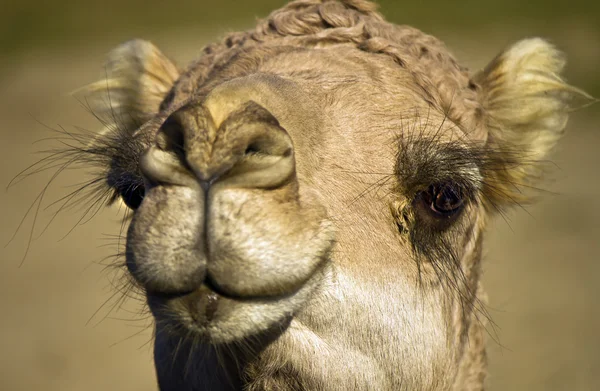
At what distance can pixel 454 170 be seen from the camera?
11.6 ft

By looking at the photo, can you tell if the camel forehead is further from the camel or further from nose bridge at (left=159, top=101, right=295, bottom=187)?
nose bridge at (left=159, top=101, right=295, bottom=187)

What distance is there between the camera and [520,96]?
4672mm

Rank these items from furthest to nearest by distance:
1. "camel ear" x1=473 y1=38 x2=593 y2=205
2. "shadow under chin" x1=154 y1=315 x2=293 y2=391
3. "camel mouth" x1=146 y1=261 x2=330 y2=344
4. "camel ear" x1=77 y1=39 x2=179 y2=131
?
"camel ear" x1=77 y1=39 x2=179 y2=131, "camel ear" x1=473 y1=38 x2=593 y2=205, "shadow under chin" x1=154 y1=315 x2=293 y2=391, "camel mouth" x1=146 y1=261 x2=330 y2=344

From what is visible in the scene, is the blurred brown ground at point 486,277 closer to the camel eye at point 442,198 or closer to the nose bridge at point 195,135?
the camel eye at point 442,198

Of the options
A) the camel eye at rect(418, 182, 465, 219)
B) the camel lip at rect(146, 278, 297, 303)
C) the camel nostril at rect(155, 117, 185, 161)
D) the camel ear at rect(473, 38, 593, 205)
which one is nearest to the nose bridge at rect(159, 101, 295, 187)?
the camel nostril at rect(155, 117, 185, 161)

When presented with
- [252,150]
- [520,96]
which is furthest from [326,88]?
[520,96]

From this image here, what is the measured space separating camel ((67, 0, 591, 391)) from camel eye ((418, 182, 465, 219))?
10mm

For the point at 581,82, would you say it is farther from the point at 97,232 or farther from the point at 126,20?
the point at 126,20

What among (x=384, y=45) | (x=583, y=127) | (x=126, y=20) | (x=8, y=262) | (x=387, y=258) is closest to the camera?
(x=387, y=258)

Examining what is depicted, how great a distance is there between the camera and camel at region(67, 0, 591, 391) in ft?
8.80

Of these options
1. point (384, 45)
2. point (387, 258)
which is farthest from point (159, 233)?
point (384, 45)

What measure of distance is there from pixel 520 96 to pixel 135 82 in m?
2.59

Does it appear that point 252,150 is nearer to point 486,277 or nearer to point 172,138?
point 172,138

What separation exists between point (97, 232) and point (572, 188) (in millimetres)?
10499
